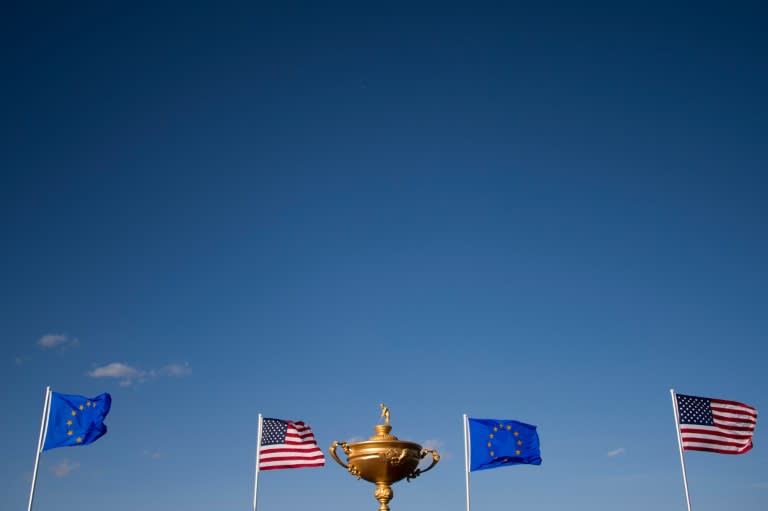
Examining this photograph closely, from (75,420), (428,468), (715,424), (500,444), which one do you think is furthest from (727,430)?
(75,420)

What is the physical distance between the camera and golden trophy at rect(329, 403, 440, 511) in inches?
519

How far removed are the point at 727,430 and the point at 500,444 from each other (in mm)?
7178

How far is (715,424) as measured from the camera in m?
21.8

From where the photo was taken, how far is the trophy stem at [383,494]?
1378cm

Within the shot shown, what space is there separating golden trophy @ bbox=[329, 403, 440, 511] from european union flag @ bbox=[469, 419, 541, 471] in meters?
8.72

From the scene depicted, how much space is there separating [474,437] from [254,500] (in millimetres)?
7265

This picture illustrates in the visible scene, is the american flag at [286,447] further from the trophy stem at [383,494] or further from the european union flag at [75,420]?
the trophy stem at [383,494]

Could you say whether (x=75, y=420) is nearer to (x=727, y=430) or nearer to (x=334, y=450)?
(x=334, y=450)

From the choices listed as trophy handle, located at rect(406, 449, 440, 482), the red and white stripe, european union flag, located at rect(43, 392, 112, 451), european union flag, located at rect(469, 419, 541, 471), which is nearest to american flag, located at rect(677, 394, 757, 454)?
the red and white stripe

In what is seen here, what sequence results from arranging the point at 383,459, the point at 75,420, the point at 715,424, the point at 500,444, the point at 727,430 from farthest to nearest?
the point at 500,444 < the point at 727,430 < the point at 715,424 < the point at 75,420 < the point at 383,459

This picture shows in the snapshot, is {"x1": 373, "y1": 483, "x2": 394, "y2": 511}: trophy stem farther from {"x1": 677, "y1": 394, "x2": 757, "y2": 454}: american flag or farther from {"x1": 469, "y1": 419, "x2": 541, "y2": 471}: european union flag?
{"x1": 677, "y1": 394, "x2": 757, "y2": 454}: american flag

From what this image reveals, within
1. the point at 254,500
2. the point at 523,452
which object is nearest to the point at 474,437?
the point at 523,452

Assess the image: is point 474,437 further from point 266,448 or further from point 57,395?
point 57,395

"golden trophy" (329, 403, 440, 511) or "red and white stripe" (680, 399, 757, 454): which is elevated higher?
"red and white stripe" (680, 399, 757, 454)
